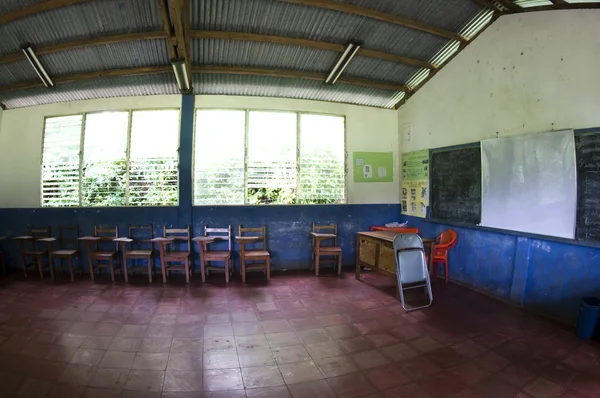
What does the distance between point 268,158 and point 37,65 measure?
408cm

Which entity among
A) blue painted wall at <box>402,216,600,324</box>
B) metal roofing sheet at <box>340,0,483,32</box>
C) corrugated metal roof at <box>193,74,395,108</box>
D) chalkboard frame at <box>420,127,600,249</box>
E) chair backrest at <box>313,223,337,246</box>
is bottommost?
blue painted wall at <box>402,216,600,324</box>

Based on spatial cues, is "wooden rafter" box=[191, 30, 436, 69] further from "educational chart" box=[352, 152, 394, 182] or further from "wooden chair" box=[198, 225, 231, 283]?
"wooden chair" box=[198, 225, 231, 283]

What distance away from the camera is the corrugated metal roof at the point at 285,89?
5.13 m

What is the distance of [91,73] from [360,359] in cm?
612

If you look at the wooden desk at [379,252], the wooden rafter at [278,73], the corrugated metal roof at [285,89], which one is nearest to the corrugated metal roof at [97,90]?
the corrugated metal roof at [285,89]

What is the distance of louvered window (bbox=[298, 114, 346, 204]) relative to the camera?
18.9 feet

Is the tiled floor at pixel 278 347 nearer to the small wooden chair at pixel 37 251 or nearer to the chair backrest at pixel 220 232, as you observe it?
the small wooden chair at pixel 37 251

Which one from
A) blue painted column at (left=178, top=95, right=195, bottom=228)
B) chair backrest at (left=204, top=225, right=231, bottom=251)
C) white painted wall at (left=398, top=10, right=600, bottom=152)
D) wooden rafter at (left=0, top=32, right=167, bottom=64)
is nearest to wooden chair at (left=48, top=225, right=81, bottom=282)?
blue painted column at (left=178, top=95, right=195, bottom=228)

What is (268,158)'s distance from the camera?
5.58 metres

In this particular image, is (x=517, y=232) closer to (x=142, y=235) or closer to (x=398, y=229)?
(x=398, y=229)

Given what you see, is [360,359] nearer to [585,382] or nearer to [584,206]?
[585,382]

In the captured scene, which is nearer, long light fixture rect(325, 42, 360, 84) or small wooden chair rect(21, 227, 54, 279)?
long light fixture rect(325, 42, 360, 84)

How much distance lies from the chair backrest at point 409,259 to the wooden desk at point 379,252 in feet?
0.61

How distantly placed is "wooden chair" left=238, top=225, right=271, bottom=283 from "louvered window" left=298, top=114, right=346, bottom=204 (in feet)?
3.65
